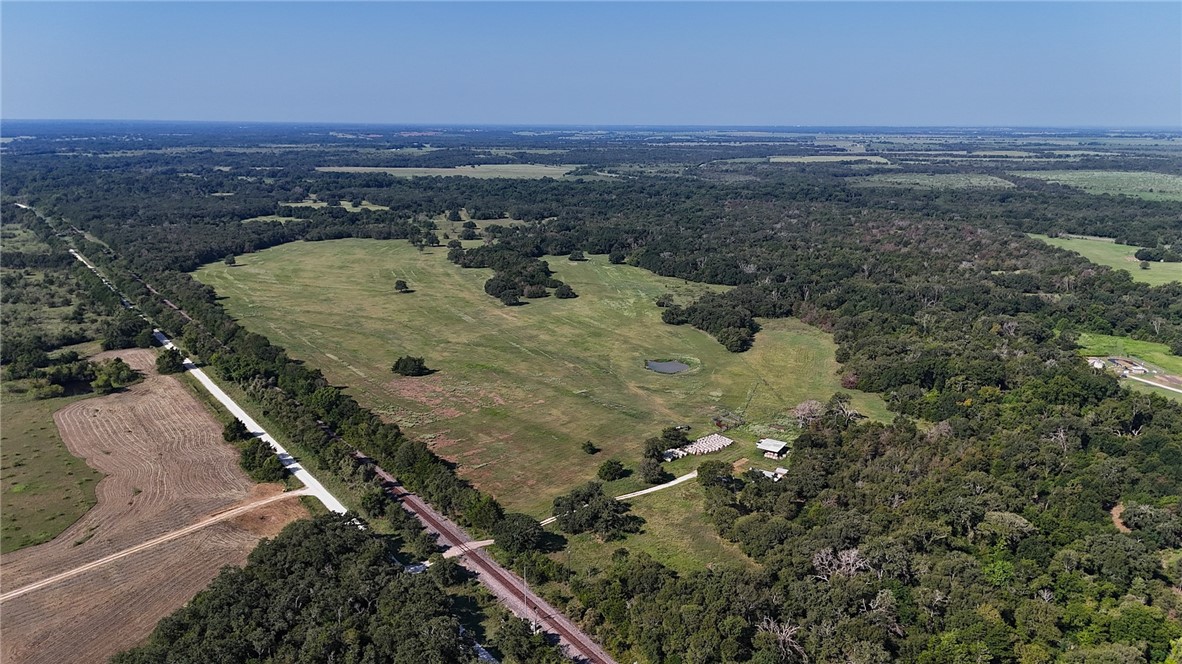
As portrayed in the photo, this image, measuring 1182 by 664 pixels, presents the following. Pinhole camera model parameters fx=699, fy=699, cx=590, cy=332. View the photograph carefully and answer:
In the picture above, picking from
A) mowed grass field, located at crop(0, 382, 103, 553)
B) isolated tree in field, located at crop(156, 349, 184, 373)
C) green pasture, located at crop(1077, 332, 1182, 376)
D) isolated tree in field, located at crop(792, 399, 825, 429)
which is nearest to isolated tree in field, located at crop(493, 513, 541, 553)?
mowed grass field, located at crop(0, 382, 103, 553)

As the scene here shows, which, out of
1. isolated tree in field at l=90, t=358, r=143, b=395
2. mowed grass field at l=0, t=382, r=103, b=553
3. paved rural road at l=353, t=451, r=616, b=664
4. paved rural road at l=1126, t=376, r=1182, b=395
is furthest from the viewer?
paved rural road at l=1126, t=376, r=1182, b=395

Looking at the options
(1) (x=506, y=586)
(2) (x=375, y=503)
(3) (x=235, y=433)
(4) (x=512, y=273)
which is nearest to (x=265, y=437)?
(3) (x=235, y=433)

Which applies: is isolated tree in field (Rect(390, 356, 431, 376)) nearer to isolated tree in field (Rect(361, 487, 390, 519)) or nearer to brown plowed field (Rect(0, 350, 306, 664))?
brown plowed field (Rect(0, 350, 306, 664))

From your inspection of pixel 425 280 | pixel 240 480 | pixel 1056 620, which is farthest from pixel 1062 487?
pixel 425 280

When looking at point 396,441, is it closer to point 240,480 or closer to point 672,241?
point 240,480

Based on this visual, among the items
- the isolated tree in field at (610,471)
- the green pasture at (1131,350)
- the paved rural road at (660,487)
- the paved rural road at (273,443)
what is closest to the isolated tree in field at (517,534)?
the paved rural road at (660,487)

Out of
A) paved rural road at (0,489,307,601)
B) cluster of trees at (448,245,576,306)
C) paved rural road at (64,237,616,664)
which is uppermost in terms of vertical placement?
cluster of trees at (448,245,576,306)
